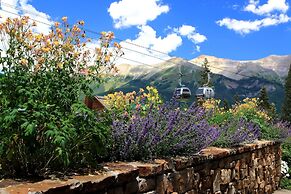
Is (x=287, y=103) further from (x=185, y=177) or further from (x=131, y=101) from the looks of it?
(x=185, y=177)

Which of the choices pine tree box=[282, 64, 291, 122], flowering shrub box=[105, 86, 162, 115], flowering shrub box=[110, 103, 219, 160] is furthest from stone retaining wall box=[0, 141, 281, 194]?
pine tree box=[282, 64, 291, 122]

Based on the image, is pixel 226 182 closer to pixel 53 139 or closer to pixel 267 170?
pixel 267 170

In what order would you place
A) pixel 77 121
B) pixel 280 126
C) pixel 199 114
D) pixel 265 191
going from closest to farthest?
pixel 77 121 → pixel 199 114 → pixel 265 191 → pixel 280 126

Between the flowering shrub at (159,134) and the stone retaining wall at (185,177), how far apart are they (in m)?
0.13

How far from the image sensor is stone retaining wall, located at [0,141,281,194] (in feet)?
7.89

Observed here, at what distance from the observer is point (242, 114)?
7.80 meters

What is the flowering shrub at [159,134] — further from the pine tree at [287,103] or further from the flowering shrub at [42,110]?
the pine tree at [287,103]

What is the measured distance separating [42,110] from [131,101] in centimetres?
222

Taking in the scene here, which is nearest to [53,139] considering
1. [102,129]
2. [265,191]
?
[102,129]

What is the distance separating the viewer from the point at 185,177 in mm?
3959

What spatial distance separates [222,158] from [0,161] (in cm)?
302

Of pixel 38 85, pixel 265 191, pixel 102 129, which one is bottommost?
pixel 265 191

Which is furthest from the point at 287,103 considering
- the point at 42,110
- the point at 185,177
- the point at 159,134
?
the point at 42,110

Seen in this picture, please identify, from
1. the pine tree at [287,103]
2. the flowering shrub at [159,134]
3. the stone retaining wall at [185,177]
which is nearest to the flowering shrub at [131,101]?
the flowering shrub at [159,134]
